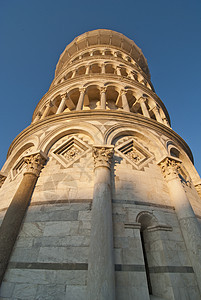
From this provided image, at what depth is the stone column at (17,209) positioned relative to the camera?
361cm

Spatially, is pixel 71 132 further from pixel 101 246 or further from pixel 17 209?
pixel 101 246

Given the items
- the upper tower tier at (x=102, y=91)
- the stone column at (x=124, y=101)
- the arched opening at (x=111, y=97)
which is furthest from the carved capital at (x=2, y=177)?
the arched opening at (x=111, y=97)

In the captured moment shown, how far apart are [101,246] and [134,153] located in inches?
154

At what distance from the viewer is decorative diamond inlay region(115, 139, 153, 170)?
19.0ft

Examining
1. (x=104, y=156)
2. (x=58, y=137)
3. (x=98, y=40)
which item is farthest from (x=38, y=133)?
(x=98, y=40)

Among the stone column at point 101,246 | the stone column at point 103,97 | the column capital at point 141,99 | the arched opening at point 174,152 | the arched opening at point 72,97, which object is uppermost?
the arched opening at point 72,97

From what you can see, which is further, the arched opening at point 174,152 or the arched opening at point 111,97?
the arched opening at point 111,97

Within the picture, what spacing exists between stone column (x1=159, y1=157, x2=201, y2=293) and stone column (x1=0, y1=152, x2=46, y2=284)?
15.2 ft

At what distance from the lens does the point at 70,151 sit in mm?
6121

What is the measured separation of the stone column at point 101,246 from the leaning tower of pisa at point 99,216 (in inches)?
0.6

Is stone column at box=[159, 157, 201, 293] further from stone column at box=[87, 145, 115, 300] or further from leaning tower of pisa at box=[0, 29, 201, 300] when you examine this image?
stone column at box=[87, 145, 115, 300]

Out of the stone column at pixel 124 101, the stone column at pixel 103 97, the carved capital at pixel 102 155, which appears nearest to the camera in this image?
the carved capital at pixel 102 155

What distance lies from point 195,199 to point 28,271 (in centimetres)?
615

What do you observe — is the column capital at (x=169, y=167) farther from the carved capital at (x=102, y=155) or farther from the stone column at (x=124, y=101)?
the stone column at (x=124, y=101)
